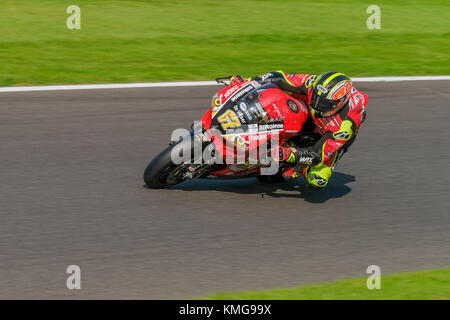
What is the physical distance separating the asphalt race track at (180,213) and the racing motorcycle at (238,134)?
35cm

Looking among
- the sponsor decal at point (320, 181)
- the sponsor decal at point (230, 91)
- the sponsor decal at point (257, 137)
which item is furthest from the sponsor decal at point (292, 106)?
the sponsor decal at point (320, 181)

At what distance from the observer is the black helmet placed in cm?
746

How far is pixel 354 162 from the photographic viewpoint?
368 inches

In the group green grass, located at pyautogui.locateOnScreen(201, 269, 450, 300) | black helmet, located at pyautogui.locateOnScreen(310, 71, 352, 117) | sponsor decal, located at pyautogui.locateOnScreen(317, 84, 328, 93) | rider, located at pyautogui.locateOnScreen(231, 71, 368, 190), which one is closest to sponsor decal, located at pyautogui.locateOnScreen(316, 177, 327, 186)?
rider, located at pyautogui.locateOnScreen(231, 71, 368, 190)

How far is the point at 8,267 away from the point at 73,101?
505cm

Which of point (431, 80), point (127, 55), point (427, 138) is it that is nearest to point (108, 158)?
point (427, 138)

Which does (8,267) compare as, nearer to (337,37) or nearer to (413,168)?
(413,168)

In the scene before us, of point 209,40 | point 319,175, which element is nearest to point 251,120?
point 319,175

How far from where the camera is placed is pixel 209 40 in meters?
15.0

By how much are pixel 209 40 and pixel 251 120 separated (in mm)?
7709

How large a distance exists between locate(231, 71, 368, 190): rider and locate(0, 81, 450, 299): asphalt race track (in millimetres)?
403

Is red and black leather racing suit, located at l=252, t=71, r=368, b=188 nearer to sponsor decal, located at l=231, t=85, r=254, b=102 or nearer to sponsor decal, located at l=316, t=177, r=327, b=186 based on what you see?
sponsor decal, located at l=316, t=177, r=327, b=186

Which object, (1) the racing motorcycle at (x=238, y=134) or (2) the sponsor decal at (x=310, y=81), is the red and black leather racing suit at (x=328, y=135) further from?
(1) the racing motorcycle at (x=238, y=134)

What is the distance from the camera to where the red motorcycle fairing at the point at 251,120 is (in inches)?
296
